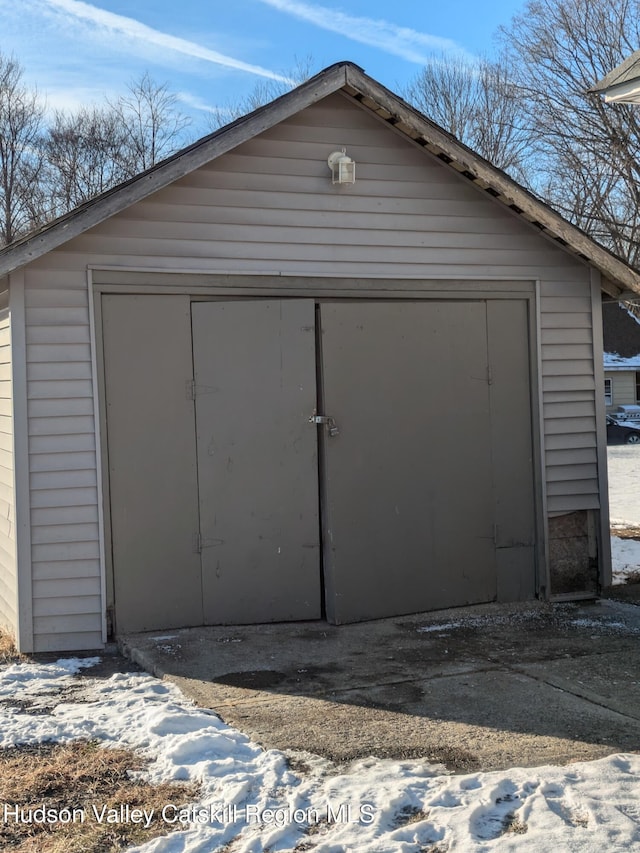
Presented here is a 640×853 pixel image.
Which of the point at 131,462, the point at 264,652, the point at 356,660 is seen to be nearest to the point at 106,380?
the point at 131,462

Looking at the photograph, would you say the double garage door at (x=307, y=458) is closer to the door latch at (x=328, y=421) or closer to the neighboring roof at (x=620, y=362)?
the door latch at (x=328, y=421)

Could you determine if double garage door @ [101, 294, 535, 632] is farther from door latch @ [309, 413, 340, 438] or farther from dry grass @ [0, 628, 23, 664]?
dry grass @ [0, 628, 23, 664]

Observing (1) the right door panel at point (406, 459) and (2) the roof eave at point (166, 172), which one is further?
(1) the right door panel at point (406, 459)

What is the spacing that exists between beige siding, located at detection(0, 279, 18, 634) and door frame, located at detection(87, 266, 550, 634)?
23.1 inches

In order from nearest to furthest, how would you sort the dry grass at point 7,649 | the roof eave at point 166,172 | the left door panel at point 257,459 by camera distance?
the roof eave at point 166,172
the dry grass at point 7,649
the left door panel at point 257,459

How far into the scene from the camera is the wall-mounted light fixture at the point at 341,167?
6727mm

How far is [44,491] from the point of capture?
618 cm

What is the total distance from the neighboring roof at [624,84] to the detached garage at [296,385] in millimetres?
880

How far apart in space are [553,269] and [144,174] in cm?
337

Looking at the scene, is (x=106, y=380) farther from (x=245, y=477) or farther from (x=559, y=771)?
(x=559, y=771)

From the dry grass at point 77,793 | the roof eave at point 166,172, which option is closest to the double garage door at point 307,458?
the roof eave at point 166,172

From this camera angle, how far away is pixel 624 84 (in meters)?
6.30

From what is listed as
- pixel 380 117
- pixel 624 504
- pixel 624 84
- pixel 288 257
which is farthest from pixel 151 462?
pixel 624 504

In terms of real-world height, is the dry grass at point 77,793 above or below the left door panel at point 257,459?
below
